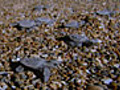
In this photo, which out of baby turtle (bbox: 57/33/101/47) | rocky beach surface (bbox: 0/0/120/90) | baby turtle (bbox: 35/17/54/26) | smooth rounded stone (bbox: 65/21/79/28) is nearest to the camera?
rocky beach surface (bbox: 0/0/120/90)

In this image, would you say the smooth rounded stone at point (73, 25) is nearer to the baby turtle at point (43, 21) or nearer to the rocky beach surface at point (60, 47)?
the rocky beach surface at point (60, 47)

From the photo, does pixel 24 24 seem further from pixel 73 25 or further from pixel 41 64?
pixel 41 64

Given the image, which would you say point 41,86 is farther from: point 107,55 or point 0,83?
point 107,55

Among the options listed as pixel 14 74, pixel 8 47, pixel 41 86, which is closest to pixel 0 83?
pixel 14 74

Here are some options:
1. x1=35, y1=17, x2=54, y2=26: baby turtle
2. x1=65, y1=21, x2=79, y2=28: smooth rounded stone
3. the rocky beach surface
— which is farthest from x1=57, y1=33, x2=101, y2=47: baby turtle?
x1=35, y1=17, x2=54, y2=26: baby turtle

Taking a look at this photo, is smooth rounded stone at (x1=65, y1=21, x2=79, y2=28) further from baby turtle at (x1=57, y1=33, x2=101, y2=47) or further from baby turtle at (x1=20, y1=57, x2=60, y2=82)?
baby turtle at (x1=20, y1=57, x2=60, y2=82)

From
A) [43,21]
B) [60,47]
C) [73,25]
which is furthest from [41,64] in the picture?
[43,21]

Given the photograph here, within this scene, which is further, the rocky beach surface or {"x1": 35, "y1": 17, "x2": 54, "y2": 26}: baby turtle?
{"x1": 35, "y1": 17, "x2": 54, "y2": 26}: baby turtle
